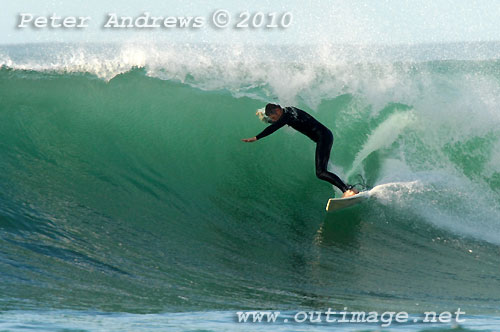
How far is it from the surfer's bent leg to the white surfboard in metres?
0.14

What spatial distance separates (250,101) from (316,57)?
162 cm

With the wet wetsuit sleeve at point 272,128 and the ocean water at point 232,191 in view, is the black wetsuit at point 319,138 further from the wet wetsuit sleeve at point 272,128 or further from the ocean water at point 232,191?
the ocean water at point 232,191

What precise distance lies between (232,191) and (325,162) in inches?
56.2

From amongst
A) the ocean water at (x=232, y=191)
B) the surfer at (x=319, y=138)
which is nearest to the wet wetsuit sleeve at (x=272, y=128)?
the surfer at (x=319, y=138)

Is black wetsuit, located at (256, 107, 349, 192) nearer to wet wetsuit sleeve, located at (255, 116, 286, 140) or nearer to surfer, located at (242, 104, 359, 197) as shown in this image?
surfer, located at (242, 104, 359, 197)

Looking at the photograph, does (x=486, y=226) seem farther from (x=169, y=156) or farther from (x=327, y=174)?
(x=169, y=156)

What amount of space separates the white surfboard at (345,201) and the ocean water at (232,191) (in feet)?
0.40

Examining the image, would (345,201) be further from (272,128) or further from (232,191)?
(232,191)

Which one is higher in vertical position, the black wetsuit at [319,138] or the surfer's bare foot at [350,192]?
the black wetsuit at [319,138]

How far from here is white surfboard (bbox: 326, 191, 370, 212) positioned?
848 cm

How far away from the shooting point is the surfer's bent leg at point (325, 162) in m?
8.51

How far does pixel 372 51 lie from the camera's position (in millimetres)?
14734

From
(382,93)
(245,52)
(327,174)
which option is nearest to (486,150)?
(382,93)

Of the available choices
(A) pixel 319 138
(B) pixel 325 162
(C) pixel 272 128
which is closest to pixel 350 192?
(B) pixel 325 162
